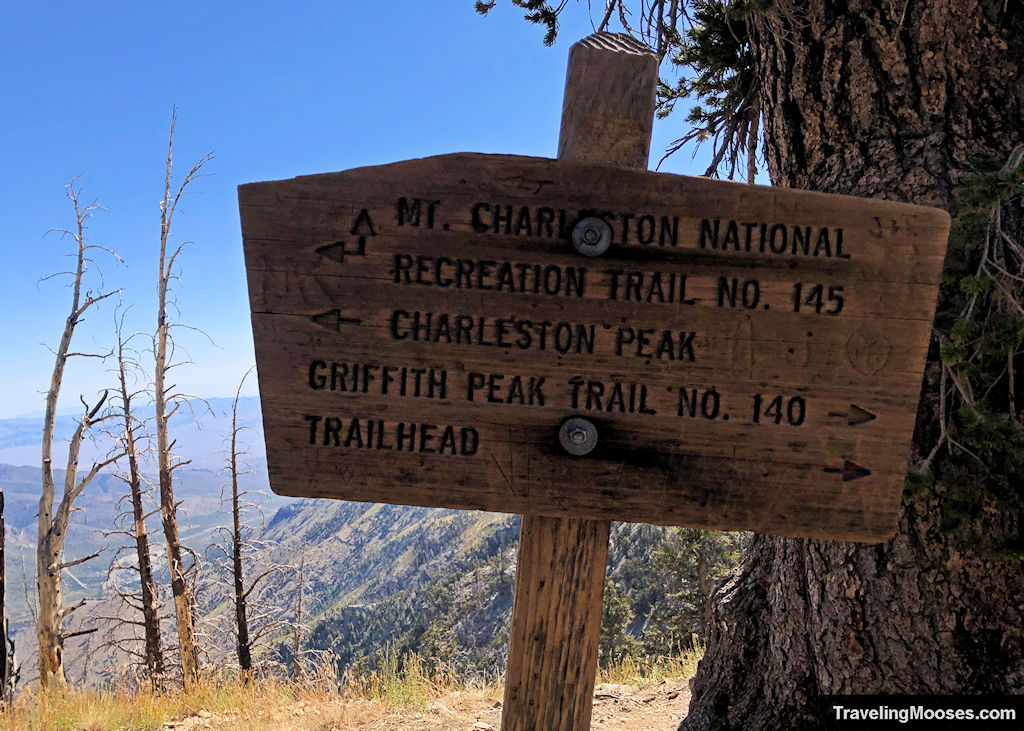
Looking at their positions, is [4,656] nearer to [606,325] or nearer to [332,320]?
[332,320]

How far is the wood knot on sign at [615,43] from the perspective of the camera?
1626 mm

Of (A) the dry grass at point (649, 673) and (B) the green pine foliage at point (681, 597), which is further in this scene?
(B) the green pine foliage at point (681, 597)

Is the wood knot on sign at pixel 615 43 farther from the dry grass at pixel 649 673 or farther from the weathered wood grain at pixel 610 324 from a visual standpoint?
the dry grass at pixel 649 673

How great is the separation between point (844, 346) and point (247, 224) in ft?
4.31

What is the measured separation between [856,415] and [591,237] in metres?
0.69

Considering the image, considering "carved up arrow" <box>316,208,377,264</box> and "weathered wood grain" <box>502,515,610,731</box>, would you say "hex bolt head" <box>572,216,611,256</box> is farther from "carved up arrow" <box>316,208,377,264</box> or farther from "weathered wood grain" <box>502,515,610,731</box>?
"weathered wood grain" <box>502,515,610,731</box>

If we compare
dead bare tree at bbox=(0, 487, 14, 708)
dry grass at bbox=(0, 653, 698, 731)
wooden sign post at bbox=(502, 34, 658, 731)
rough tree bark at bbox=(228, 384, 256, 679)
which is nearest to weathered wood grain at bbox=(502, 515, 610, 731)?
wooden sign post at bbox=(502, 34, 658, 731)

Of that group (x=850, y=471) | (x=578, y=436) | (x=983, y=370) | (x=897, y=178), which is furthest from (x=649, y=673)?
(x=578, y=436)

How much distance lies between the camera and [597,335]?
1.42 meters

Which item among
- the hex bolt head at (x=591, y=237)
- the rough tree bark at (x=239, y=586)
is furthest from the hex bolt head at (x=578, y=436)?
the rough tree bark at (x=239, y=586)

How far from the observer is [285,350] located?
1463 millimetres

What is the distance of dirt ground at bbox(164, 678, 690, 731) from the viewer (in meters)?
4.80

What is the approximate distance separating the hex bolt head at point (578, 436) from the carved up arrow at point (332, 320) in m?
0.51

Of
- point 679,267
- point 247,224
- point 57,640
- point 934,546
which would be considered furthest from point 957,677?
point 57,640
